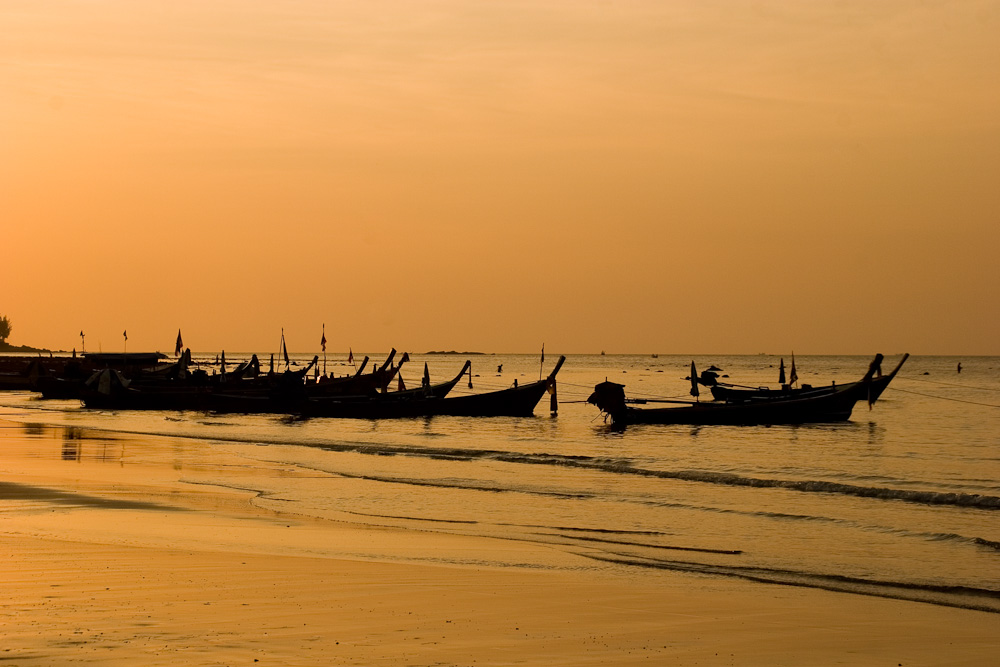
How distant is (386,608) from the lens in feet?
31.7

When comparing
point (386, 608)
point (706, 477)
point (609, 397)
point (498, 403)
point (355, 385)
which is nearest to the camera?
point (386, 608)

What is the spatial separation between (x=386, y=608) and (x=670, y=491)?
12.9 metres

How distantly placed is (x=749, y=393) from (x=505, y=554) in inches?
1315

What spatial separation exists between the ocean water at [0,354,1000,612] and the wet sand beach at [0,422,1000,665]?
0.78 meters

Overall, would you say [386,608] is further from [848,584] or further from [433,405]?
[433,405]

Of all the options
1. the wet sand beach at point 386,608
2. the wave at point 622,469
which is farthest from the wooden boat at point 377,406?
the wet sand beach at point 386,608

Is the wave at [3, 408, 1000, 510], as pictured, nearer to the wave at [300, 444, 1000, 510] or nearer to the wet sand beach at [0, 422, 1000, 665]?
the wave at [300, 444, 1000, 510]

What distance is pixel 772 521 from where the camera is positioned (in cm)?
1700

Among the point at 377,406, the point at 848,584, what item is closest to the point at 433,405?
the point at 377,406

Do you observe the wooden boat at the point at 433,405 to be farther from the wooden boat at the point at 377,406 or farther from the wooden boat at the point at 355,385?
the wooden boat at the point at 355,385

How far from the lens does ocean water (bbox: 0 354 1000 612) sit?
13039 millimetres

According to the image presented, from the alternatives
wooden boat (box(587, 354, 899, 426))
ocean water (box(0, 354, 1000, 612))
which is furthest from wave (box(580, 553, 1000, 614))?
wooden boat (box(587, 354, 899, 426))

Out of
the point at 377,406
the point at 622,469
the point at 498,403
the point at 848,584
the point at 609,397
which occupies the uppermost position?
the point at 609,397

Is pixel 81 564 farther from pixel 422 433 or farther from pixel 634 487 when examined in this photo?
pixel 422 433
